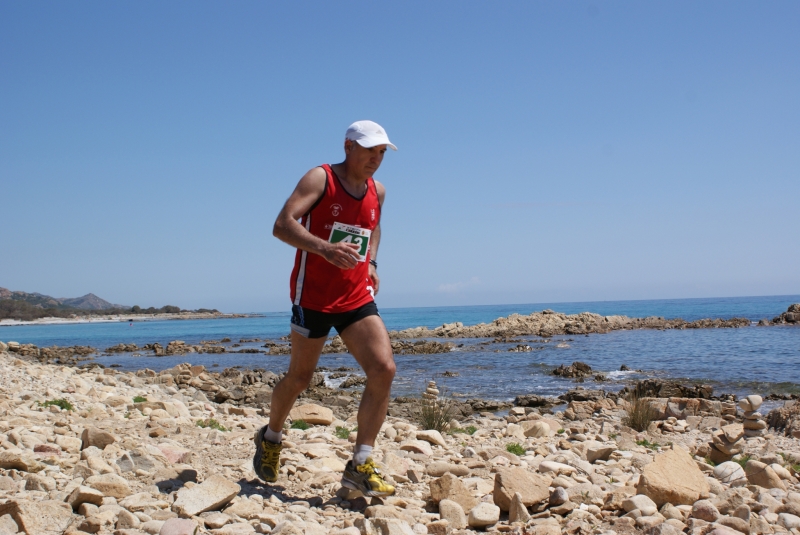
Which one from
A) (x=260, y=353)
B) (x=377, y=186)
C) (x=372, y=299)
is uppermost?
(x=377, y=186)

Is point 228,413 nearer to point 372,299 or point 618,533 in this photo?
point 372,299

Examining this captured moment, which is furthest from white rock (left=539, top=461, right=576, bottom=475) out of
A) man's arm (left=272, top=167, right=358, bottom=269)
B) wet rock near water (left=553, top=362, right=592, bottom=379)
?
wet rock near water (left=553, top=362, right=592, bottom=379)

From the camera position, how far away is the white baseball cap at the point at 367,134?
372 cm

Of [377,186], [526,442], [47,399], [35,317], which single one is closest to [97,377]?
[47,399]

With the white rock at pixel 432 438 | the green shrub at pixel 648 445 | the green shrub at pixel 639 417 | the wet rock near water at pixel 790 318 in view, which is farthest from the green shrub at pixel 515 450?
the wet rock near water at pixel 790 318

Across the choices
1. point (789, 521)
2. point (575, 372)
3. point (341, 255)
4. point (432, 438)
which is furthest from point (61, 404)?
point (575, 372)

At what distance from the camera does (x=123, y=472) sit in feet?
12.9

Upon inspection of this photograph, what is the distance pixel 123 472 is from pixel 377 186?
7.73ft

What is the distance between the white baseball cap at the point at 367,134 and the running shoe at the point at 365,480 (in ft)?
5.96

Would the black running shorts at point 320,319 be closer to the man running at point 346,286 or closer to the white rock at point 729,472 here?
the man running at point 346,286

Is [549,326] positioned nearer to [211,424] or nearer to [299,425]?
[299,425]

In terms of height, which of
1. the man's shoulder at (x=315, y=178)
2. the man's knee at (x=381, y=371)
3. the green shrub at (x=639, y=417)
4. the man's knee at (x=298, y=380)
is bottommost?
the green shrub at (x=639, y=417)

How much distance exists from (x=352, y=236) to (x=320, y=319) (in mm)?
521

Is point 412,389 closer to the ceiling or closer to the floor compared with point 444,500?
closer to the floor
